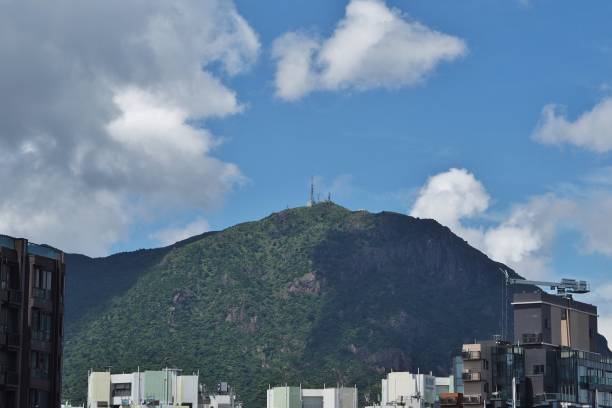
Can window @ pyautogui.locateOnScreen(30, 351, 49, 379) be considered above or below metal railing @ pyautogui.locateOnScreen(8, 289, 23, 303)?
below

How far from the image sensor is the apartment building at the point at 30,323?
118 m

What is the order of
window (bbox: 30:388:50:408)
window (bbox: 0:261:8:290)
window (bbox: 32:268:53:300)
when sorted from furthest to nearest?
window (bbox: 32:268:53:300) < window (bbox: 30:388:50:408) < window (bbox: 0:261:8:290)

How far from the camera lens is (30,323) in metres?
121

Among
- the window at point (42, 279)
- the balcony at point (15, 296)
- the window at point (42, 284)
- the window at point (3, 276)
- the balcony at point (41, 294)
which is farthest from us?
the window at point (42, 279)

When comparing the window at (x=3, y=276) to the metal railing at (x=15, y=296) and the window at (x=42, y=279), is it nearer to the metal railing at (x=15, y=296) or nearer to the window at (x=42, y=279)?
the metal railing at (x=15, y=296)

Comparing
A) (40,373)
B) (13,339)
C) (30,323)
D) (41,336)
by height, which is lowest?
(40,373)

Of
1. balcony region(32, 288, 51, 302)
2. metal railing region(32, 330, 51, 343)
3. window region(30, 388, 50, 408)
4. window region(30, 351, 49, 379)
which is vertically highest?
balcony region(32, 288, 51, 302)

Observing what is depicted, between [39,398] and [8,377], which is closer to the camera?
[8,377]

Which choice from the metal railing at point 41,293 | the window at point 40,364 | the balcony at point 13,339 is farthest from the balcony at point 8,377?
the metal railing at point 41,293

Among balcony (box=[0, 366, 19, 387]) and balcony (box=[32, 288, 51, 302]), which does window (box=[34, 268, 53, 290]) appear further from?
balcony (box=[0, 366, 19, 387])

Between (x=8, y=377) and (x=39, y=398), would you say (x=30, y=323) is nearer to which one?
(x=8, y=377)

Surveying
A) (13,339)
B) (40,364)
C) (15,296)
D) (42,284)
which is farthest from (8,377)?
Answer: (42,284)

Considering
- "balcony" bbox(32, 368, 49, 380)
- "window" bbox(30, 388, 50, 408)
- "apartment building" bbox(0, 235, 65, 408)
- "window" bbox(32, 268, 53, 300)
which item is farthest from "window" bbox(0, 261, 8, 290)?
"window" bbox(30, 388, 50, 408)

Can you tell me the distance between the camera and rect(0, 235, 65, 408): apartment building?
118 metres
